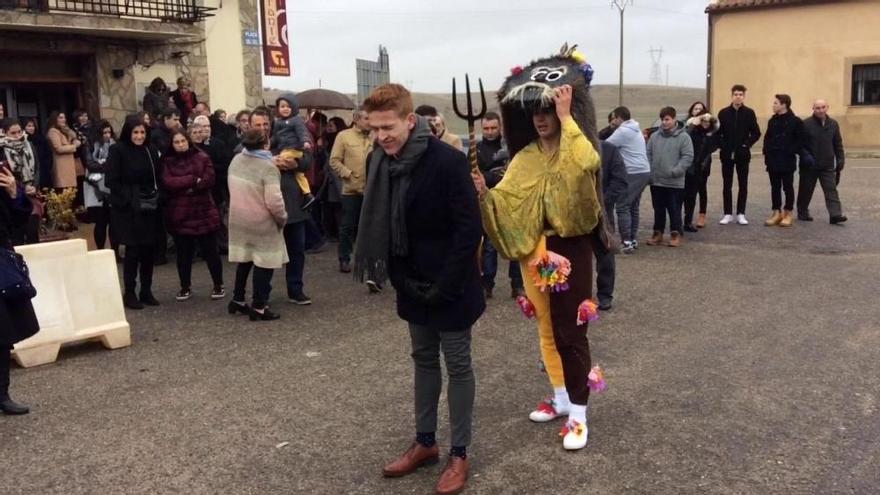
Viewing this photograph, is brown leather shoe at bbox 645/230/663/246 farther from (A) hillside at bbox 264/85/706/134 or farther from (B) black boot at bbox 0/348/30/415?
(A) hillside at bbox 264/85/706/134

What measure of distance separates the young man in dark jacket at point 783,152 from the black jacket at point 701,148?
0.90 meters

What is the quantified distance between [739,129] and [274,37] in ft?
28.9

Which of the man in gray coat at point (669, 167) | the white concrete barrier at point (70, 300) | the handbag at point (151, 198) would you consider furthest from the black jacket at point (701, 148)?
the white concrete barrier at point (70, 300)

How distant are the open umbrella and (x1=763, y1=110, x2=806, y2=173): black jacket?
22.2 feet

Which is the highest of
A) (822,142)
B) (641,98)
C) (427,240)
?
(641,98)

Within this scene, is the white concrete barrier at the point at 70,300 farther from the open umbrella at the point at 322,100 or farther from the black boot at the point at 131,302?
the open umbrella at the point at 322,100

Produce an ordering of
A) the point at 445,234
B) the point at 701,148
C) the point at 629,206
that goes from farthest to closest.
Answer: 1. the point at 701,148
2. the point at 629,206
3. the point at 445,234

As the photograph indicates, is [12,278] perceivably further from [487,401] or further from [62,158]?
[62,158]

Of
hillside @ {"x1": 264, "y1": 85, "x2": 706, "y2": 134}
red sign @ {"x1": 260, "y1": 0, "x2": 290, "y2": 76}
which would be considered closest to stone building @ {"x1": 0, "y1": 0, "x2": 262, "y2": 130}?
red sign @ {"x1": 260, "y1": 0, "x2": 290, "y2": 76}

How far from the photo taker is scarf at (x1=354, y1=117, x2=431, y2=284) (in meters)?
3.65

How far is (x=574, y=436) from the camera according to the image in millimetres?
4098

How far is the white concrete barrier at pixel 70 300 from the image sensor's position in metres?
5.86

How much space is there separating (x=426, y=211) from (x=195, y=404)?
2.21 metres

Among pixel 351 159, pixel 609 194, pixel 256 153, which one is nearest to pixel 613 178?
pixel 609 194
